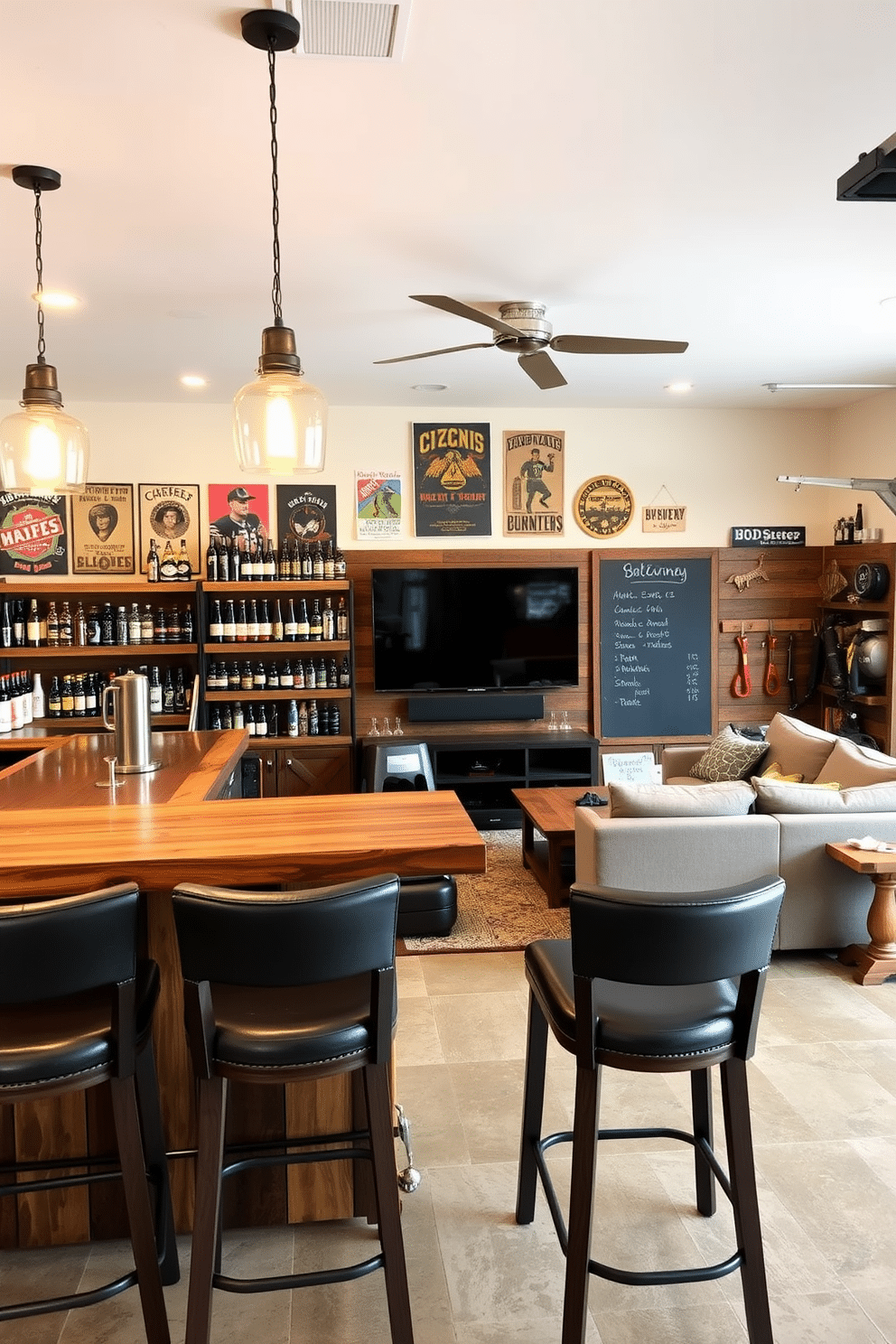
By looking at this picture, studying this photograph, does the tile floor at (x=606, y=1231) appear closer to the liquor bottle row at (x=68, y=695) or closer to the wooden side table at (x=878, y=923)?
the wooden side table at (x=878, y=923)

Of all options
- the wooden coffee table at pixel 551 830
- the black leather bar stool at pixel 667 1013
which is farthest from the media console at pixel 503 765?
the black leather bar stool at pixel 667 1013

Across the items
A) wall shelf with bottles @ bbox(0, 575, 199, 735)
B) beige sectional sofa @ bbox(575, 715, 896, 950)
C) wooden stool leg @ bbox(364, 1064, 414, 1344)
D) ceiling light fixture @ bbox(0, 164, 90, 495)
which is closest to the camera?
wooden stool leg @ bbox(364, 1064, 414, 1344)

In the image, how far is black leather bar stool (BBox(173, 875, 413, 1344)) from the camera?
70.1 inches

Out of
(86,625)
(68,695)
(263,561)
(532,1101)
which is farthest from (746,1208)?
(86,625)

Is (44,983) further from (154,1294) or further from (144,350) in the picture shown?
(144,350)

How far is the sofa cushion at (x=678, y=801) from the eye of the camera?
400 cm

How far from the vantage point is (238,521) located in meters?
6.52

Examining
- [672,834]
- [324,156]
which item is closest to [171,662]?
[672,834]

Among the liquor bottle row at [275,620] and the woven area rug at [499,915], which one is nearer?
the woven area rug at [499,915]

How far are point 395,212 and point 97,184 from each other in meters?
0.91

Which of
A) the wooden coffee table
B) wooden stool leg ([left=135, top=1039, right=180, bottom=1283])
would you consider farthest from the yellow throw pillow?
wooden stool leg ([left=135, top=1039, right=180, bottom=1283])

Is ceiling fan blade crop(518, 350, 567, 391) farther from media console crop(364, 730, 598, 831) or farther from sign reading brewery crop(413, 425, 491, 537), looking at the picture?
media console crop(364, 730, 598, 831)

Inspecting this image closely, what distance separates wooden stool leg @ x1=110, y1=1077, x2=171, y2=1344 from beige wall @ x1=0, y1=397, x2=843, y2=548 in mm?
5051

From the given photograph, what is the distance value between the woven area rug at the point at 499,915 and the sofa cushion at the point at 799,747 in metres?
1.40
